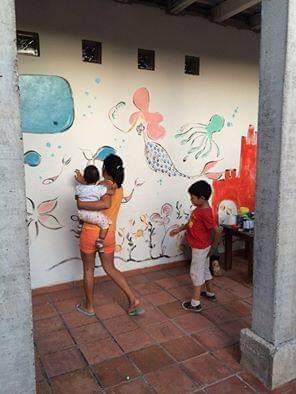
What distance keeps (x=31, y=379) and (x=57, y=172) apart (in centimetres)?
257

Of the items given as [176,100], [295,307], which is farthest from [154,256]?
[295,307]

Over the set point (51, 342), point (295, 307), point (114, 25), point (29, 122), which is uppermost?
point (114, 25)

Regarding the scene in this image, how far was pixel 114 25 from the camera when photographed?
401 cm

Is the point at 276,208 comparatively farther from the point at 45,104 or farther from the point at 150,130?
the point at 45,104

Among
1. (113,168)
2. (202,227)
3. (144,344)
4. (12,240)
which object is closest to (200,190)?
(202,227)

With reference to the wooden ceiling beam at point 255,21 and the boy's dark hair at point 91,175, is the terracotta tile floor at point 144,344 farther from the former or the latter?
the wooden ceiling beam at point 255,21

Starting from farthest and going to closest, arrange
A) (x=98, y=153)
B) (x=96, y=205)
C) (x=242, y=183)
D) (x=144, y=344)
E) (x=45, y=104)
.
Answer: (x=242, y=183), (x=98, y=153), (x=45, y=104), (x=96, y=205), (x=144, y=344)

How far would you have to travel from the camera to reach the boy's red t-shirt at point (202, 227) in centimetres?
347

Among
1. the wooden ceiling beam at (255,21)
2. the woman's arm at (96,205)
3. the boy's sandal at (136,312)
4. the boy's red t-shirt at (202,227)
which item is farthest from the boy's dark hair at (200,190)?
the wooden ceiling beam at (255,21)

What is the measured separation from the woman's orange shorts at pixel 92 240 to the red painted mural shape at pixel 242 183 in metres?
2.18

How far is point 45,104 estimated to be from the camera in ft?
12.2

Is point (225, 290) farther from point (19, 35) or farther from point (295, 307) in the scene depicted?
point (19, 35)

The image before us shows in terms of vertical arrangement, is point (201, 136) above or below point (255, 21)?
below

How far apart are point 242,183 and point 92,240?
289cm
